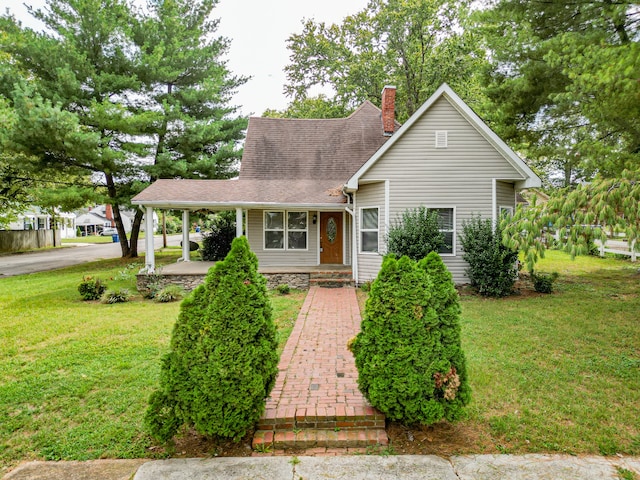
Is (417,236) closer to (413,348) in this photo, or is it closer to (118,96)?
(413,348)

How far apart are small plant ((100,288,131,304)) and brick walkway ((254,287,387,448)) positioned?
20.3 ft

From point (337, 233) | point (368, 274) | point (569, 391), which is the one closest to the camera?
point (569, 391)

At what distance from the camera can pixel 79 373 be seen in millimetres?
5043

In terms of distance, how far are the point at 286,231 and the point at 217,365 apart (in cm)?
1059

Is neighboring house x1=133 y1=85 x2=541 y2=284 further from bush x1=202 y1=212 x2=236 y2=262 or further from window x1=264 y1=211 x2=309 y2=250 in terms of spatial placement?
bush x1=202 y1=212 x2=236 y2=262

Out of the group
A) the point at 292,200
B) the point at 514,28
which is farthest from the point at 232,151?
the point at 514,28

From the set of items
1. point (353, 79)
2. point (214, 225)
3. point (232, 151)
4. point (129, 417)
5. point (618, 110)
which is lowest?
point (129, 417)

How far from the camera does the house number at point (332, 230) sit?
45.0ft

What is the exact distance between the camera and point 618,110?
8133mm

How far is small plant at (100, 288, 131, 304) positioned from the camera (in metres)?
9.91

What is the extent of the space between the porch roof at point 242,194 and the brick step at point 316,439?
9062mm

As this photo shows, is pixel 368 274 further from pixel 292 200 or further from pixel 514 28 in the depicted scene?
pixel 514 28

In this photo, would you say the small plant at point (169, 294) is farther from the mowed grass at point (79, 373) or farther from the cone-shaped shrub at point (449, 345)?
the cone-shaped shrub at point (449, 345)

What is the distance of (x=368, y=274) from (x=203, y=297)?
8.79 metres
